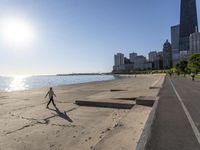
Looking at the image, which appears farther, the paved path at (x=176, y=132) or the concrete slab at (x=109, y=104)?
the concrete slab at (x=109, y=104)

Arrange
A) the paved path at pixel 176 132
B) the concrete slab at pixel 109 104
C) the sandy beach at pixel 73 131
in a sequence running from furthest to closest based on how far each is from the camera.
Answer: the concrete slab at pixel 109 104
the sandy beach at pixel 73 131
the paved path at pixel 176 132

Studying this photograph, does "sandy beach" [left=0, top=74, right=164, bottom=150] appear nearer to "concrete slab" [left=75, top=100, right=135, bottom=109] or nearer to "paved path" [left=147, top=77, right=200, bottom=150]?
"paved path" [left=147, top=77, right=200, bottom=150]

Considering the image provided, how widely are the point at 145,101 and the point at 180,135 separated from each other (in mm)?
8141

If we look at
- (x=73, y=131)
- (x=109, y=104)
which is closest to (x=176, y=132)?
(x=73, y=131)

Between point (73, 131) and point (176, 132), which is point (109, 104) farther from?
point (176, 132)

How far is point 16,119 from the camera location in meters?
12.1

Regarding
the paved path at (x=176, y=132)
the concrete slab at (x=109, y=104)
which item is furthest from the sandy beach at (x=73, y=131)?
the concrete slab at (x=109, y=104)

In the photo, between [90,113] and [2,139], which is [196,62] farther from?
[2,139]

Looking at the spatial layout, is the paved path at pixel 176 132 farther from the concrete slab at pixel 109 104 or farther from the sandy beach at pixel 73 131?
the concrete slab at pixel 109 104

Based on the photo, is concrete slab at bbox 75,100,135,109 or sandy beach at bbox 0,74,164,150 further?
concrete slab at bbox 75,100,135,109

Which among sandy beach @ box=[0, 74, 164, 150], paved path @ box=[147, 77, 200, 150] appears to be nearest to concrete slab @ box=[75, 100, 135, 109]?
sandy beach @ box=[0, 74, 164, 150]

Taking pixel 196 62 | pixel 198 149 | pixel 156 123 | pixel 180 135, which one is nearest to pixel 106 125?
pixel 156 123

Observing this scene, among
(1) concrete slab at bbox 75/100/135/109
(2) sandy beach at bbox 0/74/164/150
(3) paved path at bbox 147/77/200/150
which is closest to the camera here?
(3) paved path at bbox 147/77/200/150

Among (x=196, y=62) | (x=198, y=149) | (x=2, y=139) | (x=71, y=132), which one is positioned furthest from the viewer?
(x=196, y=62)
